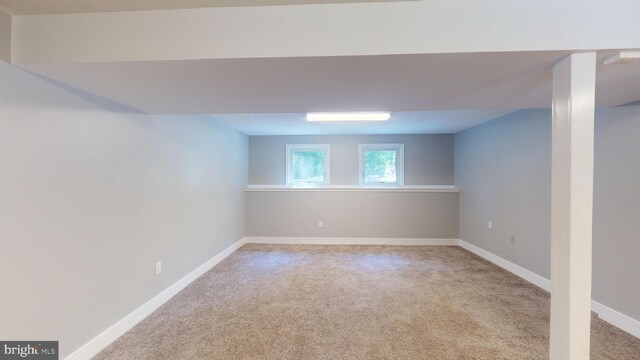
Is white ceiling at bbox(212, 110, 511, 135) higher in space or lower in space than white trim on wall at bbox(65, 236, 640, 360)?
higher

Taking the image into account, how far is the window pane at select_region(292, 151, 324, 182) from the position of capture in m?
5.04

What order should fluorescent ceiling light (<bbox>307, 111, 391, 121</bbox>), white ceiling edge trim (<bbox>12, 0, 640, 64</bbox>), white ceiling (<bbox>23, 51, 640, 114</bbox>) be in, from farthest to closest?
fluorescent ceiling light (<bbox>307, 111, 391, 121</bbox>)
white ceiling (<bbox>23, 51, 640, 114</bbox>)
white ceiling edge trim (<bbox>12, 0, 640, 64</bbox>)

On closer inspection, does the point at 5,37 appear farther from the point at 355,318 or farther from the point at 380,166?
the point at 380,166

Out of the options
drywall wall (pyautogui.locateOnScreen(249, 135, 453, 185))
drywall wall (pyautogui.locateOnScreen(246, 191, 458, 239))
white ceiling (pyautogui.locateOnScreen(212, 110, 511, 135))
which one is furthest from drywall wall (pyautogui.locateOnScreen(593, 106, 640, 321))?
drywall wall (pyautogui.locateOnScreen(249, 135, 453, 185))

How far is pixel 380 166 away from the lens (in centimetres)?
498

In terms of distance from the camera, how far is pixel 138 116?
2.21 metres

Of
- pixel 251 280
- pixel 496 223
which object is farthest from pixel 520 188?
pixel 251 280

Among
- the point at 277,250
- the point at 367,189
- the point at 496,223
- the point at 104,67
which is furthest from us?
the point at 367,189

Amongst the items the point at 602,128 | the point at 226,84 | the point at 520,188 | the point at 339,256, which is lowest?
the point at 339,256

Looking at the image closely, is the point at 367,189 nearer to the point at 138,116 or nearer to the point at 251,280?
the point at 251,280

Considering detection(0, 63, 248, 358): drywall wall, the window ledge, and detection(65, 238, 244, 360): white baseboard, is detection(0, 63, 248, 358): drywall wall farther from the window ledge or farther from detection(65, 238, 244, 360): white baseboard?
the window ledge

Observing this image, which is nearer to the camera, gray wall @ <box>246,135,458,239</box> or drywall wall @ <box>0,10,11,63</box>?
drywall wall @ <box>0,10,11,63</box>

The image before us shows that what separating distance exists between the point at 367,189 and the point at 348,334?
3.05 m

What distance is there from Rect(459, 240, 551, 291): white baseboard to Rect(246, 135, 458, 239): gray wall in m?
0.65
